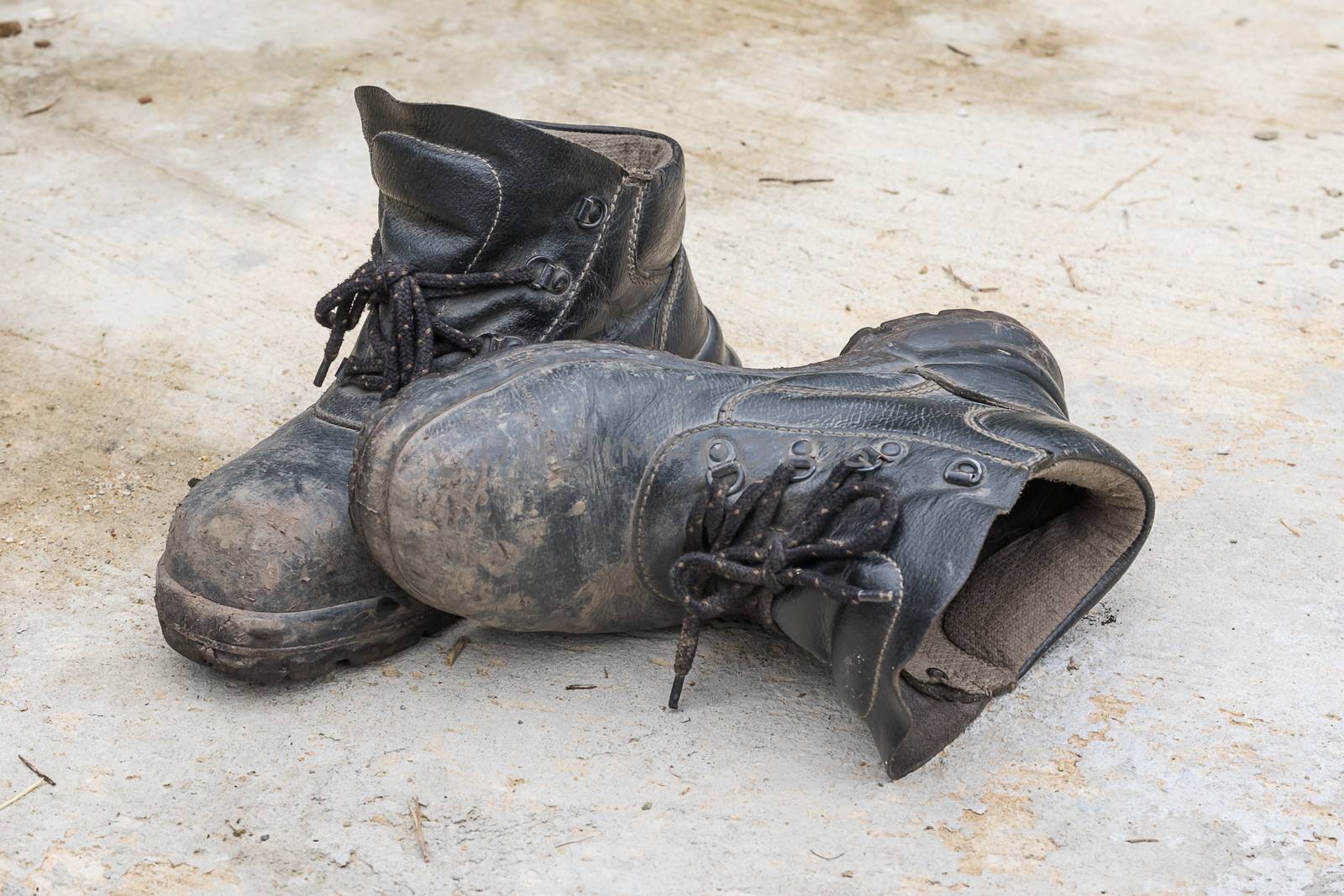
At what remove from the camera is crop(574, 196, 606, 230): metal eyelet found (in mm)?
1825

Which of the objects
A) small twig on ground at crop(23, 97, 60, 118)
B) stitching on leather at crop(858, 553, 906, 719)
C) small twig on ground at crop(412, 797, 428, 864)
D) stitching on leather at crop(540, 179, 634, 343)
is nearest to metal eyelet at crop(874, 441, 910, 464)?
stitching on leather at crop(858, 553, 906, 719)

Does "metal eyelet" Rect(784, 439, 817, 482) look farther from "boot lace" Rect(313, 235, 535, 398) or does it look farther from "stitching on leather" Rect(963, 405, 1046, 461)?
"boot lace" Rect(313, 235, 535, 398)

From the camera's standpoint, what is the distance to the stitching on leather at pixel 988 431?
1.51 meters

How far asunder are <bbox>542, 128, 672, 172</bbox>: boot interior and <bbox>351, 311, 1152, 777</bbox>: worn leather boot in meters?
0.51

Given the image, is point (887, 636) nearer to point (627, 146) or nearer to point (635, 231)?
point (635, 231)

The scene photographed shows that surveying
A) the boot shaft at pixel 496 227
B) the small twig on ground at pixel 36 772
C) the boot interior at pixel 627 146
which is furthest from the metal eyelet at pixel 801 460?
the small twig on ground at pixel 36 772

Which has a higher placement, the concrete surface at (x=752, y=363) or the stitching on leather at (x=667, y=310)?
the stitching on leather at (x=667, y=310)

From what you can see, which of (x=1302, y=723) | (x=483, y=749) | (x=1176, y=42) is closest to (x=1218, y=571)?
(x=1302, y=723)

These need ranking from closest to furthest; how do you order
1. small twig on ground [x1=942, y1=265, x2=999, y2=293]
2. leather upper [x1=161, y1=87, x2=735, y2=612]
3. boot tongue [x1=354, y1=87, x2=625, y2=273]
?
leather upper [x1=161, y1=87, x2=735, y2=612] < boot tongue [x1=354, y1=87, x2=625, y2=273] < small twig on ground [x1=942, y1=265, x2=999, y2=293]

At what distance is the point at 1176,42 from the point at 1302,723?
280cm

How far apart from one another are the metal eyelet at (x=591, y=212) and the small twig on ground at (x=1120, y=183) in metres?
1.56

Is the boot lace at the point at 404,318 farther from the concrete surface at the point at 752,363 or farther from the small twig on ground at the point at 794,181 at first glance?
the small twig on ground at the point at 794,181

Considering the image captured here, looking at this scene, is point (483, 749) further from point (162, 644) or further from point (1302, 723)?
point (1302, 723)

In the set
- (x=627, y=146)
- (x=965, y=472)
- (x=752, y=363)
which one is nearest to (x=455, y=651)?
(x=965, y=472)
